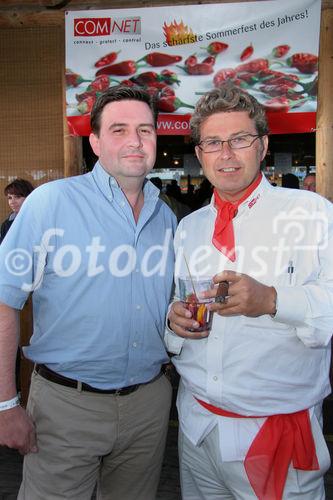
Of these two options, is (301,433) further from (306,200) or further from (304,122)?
(304,122)

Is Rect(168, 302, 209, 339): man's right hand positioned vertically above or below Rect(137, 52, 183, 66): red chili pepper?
below

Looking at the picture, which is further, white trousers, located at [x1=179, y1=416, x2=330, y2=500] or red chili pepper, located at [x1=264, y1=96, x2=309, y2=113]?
red chili pepper, located at [x1=264, y1=96, x2=309, y2=113]

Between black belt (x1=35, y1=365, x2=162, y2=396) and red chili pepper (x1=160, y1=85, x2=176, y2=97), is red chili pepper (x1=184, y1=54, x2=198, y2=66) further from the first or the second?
black belt (x1=35, y1=365, x2=162, y2=396)

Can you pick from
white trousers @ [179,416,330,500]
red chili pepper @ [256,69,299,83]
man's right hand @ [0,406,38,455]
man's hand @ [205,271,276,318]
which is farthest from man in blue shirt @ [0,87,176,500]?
red chili pepper @ [256,69,299,83]

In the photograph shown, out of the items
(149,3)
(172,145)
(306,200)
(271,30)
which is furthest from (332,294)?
(172,145)

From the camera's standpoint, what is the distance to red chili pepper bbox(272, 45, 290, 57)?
378cm

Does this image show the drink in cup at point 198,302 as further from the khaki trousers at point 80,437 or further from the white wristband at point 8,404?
the white wristband at point 8,404

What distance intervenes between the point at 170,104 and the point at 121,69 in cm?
46

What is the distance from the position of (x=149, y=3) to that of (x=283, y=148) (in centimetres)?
854

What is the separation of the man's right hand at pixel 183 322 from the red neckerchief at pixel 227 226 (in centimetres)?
27

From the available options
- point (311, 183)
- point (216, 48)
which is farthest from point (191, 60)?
point (311, 183)

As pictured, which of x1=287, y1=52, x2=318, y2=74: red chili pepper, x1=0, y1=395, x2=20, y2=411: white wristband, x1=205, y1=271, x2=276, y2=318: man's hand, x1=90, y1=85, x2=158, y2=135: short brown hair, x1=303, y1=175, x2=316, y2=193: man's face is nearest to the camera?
x1=205, y1=271, x2=276, y2=318: man's hand

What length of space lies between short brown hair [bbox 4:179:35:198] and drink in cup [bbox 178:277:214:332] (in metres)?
2.67

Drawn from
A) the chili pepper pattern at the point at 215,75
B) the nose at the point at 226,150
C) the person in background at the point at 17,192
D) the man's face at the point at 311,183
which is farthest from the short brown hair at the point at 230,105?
the man's face at the point at 311,183
